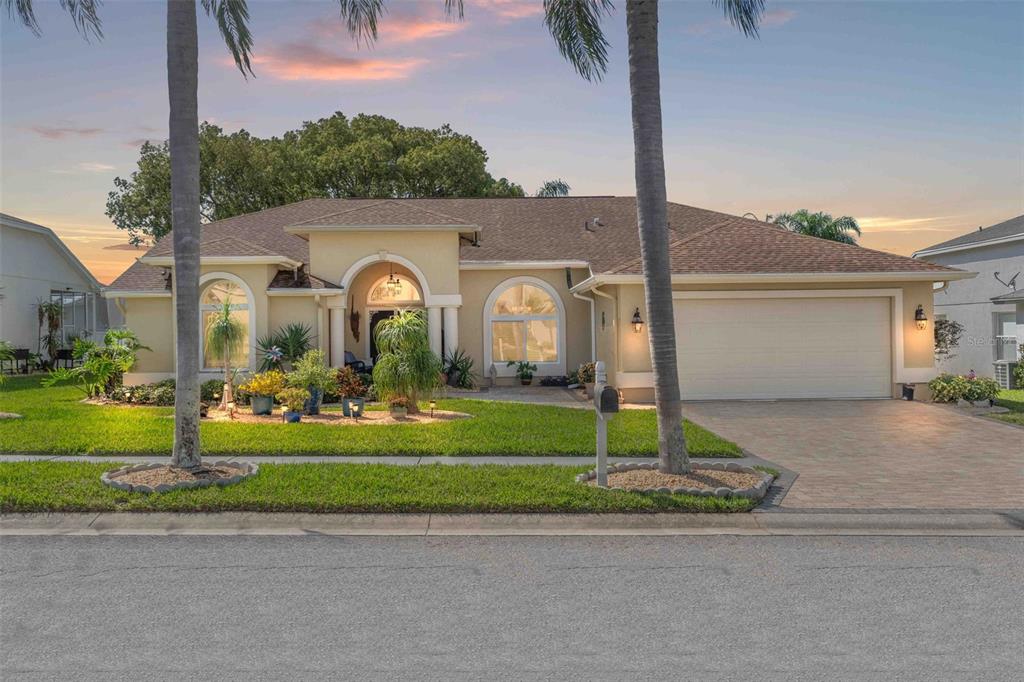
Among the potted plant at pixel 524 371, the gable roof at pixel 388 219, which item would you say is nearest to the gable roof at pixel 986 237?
the potted plant at pixel 524 371

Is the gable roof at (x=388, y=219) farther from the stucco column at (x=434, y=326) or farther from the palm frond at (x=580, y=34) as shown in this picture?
the palm frond at (x=580, y=34)

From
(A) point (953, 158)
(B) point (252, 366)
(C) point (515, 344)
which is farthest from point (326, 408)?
(A) point (953, 158)

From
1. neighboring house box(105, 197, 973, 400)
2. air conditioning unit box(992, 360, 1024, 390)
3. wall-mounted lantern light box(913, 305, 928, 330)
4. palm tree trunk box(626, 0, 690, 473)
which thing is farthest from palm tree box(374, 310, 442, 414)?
air conditioning unit box(992, 360, 1024, 390)

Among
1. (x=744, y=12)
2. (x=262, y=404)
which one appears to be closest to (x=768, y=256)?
(x=744, y=12)

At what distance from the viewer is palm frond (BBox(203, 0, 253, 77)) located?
32.8ft

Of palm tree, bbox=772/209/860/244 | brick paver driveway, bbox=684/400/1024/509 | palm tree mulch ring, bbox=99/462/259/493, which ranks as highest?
palm tree, bbox=772/209/860/244

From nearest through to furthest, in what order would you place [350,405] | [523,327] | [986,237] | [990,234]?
[350,405] < [523,327] < [986,237] < [990,234]

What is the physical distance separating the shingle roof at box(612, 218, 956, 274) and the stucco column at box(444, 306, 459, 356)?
5123mm

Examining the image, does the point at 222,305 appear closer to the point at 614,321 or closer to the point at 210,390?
the point at 210,390

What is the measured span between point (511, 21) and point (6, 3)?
7.64 meters

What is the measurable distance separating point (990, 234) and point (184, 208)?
88.6ft

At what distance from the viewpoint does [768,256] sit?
715 inches

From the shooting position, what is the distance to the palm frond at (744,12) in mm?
9242

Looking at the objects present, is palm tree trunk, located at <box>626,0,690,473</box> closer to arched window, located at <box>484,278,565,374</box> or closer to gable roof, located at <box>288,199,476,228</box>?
gable roof, located at <box>288,199,476,228</box>
